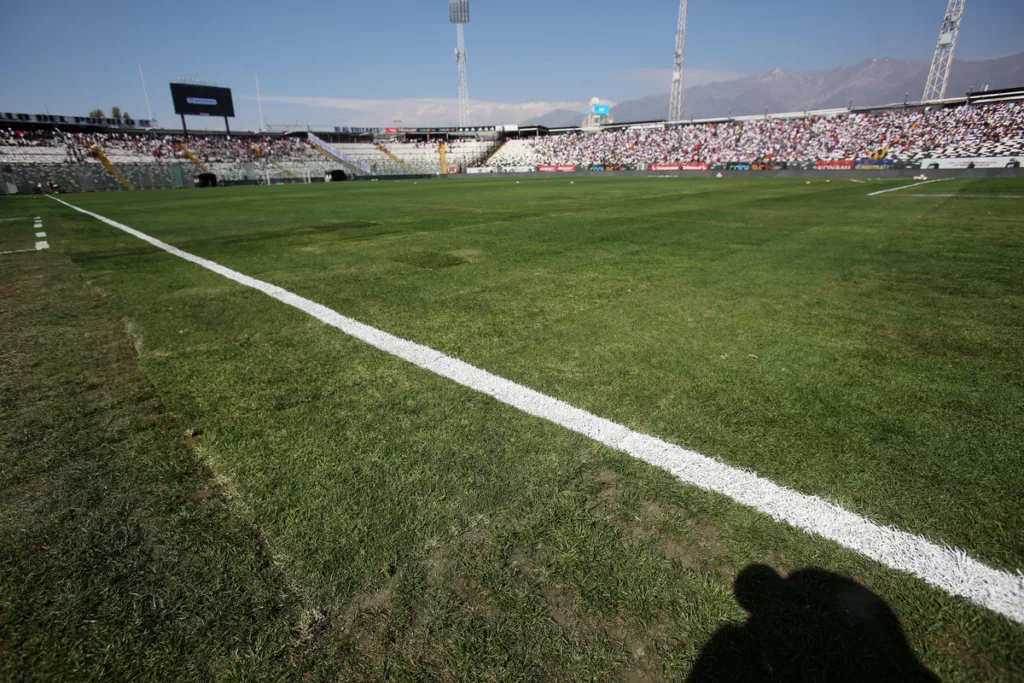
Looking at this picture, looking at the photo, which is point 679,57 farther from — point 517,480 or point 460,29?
point 517,480

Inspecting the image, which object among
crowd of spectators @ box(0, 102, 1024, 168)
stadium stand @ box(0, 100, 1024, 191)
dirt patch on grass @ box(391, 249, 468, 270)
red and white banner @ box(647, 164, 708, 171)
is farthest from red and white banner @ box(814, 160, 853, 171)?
dirt patch on grass @ box(391, 249, 468, 270)

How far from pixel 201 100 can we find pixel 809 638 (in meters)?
66.7

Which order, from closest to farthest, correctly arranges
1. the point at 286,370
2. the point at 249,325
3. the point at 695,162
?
the point at 286,370
the point at 249,325
the point at 695,162

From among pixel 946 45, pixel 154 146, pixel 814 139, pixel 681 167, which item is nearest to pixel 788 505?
pixel 681 167

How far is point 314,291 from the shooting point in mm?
5082

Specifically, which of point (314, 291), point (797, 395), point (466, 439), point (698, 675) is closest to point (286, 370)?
point (466, 439)

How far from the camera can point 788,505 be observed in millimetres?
1842

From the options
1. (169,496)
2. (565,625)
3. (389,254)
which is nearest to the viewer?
(565,625)

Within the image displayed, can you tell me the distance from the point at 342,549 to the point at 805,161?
4824cm

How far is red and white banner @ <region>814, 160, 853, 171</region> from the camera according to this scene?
3622 cm

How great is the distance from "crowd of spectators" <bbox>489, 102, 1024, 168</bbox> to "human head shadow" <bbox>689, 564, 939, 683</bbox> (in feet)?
154

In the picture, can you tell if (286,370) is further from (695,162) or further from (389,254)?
(695,162)

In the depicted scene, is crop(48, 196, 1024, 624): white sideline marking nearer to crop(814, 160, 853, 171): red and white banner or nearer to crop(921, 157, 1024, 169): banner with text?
crop(921, 157, 1024, 169): banner with text

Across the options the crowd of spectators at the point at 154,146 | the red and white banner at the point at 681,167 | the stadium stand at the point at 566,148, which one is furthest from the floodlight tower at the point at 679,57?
the crowd of spectators at the point at 154,146
